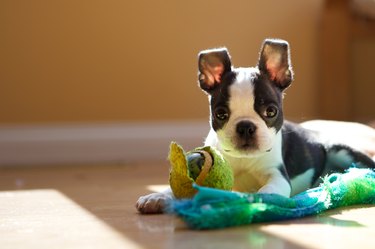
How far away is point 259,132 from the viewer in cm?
190

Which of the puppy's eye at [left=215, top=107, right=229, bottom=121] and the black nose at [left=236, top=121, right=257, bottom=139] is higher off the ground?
the puppy's eye at [left=215, top=107, right=229, bottom=121]

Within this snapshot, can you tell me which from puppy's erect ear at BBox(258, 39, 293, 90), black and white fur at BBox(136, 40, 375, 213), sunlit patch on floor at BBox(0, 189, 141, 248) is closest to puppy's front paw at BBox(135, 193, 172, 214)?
black and white fur at BBox(136, 40, 375, 213)

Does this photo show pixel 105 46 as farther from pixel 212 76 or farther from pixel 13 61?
pixel 212 76

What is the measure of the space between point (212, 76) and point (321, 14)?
7.90ft

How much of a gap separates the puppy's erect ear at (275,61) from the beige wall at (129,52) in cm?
210

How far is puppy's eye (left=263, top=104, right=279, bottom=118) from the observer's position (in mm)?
1934

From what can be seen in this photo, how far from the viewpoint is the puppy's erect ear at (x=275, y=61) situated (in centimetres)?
203

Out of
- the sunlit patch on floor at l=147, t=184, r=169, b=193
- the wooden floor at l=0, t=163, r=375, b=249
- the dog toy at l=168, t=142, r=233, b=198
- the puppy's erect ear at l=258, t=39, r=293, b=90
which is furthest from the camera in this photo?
the sunlit patch on floor at l=147, t=184, r=169, b=193

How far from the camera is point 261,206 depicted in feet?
5.46

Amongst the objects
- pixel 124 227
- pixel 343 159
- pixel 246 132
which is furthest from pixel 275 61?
pixel 124 227

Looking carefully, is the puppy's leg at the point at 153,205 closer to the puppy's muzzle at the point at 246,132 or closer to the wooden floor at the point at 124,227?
the wooden floor at the point at 124,227

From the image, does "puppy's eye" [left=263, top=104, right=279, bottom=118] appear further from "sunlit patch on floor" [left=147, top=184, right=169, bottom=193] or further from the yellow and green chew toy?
"sunlit patch on floor" [left=147, top=184, right=169, bottom=193]

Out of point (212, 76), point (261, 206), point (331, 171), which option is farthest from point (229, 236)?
point (331, 171)

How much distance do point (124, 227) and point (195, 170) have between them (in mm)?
290
